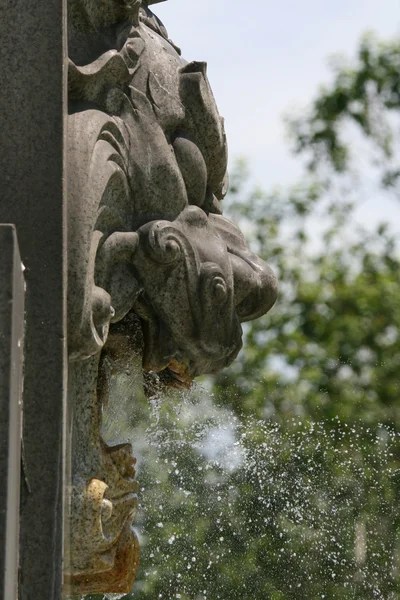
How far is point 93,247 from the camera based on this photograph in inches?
133

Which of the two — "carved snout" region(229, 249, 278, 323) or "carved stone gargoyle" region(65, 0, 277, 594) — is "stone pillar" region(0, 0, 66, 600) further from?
"carved snout" region(229, 249, 278, 323)

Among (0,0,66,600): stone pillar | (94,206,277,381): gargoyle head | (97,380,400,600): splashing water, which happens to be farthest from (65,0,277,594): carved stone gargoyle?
(97,380,400,600): splashing water

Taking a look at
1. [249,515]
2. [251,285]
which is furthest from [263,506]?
[251,285]

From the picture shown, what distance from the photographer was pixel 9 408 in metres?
2.68

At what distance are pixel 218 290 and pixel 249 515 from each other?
2628mm

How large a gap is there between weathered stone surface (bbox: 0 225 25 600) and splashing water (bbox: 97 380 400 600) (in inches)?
86.9

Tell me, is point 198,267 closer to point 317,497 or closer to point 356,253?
point 317,497

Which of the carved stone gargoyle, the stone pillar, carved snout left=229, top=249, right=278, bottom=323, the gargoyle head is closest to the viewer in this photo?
the stone pillar

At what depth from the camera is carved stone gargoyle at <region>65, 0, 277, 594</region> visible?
3.49m

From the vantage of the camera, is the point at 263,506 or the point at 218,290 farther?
the point at 263,506

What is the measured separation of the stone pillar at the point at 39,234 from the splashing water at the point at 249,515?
1946 mm

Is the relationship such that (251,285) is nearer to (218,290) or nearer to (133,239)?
(218,290)

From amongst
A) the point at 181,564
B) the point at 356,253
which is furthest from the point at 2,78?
the point at 356,253

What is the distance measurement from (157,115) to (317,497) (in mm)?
3210
